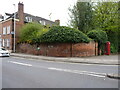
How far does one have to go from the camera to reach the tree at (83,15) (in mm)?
26500

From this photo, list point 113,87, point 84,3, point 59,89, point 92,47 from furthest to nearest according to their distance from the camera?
point 84,3
point 92,47
point 113,87
point 59,89

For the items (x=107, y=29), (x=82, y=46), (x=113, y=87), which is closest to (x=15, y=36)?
(x=82, y=46)

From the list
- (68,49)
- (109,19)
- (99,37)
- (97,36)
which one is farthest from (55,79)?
(109,19)

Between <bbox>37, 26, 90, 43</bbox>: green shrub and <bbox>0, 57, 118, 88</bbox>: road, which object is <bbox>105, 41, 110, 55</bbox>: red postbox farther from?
<bbox>0, 57, 118, 88</bbox>: road

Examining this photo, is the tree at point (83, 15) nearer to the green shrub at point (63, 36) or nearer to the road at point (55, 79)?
the green shrub at point (63, 36)

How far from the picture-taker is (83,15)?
2641 cm

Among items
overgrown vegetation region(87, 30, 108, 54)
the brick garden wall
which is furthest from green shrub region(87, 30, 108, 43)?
the brick garden wall

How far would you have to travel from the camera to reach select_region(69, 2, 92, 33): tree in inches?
1043

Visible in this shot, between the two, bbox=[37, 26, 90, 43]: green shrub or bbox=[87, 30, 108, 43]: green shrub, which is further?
bbox=[87, 30, 108, 43]: green shrub

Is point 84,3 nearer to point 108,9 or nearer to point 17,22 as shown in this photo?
point 108,9

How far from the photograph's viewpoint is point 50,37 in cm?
1841

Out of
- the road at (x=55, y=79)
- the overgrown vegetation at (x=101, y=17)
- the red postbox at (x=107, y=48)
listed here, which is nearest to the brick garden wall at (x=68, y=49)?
the red postbox at (x=107, y=48)

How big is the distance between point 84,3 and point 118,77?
22962 mm

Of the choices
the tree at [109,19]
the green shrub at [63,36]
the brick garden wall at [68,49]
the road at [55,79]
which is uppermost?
the tree at [109,19]
